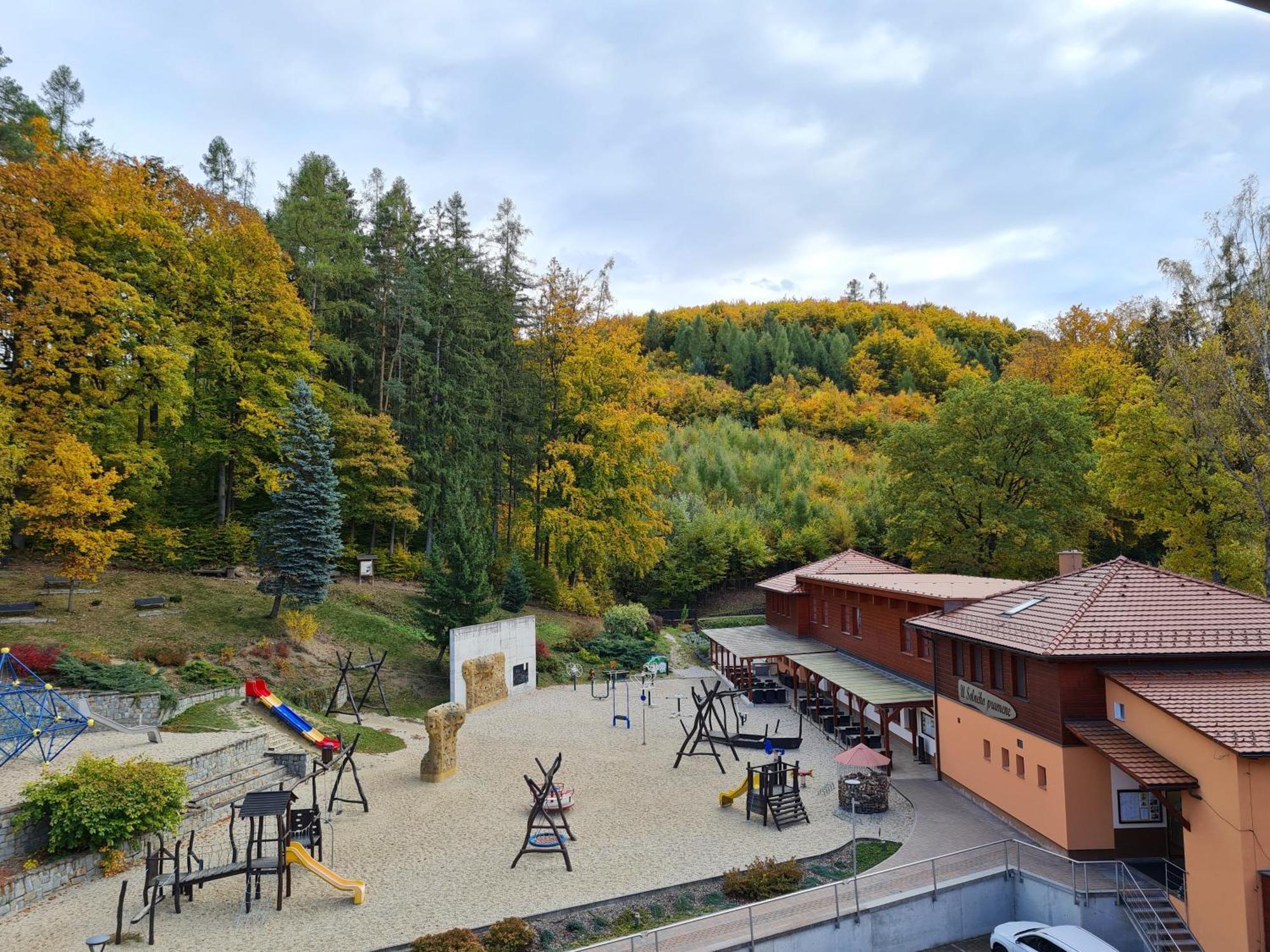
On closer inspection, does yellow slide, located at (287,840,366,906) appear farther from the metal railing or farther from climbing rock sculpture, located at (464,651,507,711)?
climbing rock sculpture, located at (464,651,507,711)

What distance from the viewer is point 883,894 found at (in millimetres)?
12531

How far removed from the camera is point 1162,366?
2814 centimetres

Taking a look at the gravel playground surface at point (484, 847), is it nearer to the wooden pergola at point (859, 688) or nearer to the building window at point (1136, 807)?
the wooden pergola at point (859, 688)

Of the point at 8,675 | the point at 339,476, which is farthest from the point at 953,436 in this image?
the point at 8,675

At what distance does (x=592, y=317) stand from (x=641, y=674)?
59.0ft

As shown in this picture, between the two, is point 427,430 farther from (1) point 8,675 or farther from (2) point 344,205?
(1) point 8,675

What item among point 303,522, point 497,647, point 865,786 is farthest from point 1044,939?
point 303,522

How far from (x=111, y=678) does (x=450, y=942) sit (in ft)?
44.3

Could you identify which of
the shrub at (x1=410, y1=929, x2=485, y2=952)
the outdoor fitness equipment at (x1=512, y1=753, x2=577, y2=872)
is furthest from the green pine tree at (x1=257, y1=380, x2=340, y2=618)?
the shrub at (x1=410, y1=929, x2=485, y2=952)

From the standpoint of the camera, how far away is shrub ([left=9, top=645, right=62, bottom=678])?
1909cm

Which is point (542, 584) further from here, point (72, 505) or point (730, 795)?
point (730, 795)

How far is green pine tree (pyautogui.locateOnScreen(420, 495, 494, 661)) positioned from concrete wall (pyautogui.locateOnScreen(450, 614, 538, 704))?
2.34ft

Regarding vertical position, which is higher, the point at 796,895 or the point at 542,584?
the point at 542,584

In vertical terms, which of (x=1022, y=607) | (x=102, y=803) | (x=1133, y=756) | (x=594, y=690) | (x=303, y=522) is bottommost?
(x=594, y=690)
